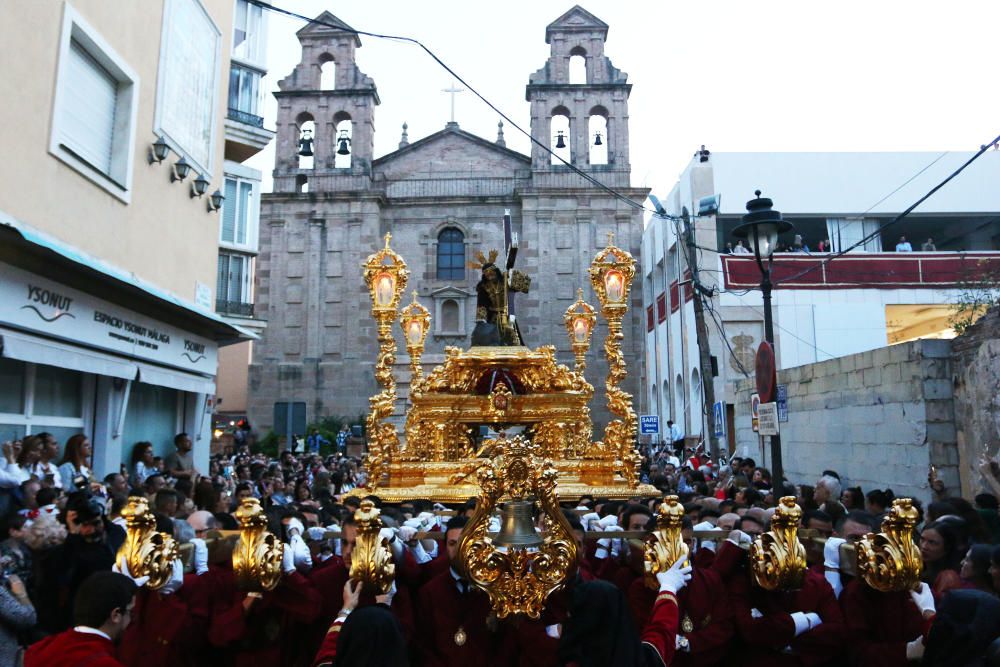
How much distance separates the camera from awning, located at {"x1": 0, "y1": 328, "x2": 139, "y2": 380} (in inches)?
370

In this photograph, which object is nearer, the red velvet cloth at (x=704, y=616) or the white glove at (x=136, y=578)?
the white glove at (x=136, y=578)

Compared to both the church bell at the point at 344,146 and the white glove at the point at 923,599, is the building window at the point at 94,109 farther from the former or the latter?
the church bell at the point at 344,146

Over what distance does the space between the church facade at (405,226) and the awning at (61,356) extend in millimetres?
20755

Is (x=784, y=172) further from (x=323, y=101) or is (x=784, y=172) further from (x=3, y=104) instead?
(x=3, y=104)

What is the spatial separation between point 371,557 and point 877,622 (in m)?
2.64

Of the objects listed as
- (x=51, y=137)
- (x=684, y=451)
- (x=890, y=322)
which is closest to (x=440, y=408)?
(x=51, y=137)

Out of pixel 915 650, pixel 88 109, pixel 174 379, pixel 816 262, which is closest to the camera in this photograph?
pixel 915 650

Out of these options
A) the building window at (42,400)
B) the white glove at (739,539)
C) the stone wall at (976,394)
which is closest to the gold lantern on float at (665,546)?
the white glove at (739,539)

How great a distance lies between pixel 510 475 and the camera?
3.97 metres

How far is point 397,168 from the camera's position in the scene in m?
36.3

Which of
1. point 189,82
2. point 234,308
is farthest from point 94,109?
point 234,308

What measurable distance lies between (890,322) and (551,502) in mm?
22376

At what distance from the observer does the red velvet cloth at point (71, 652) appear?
3.12 metres

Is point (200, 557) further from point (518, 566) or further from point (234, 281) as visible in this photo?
point (234, 281)
